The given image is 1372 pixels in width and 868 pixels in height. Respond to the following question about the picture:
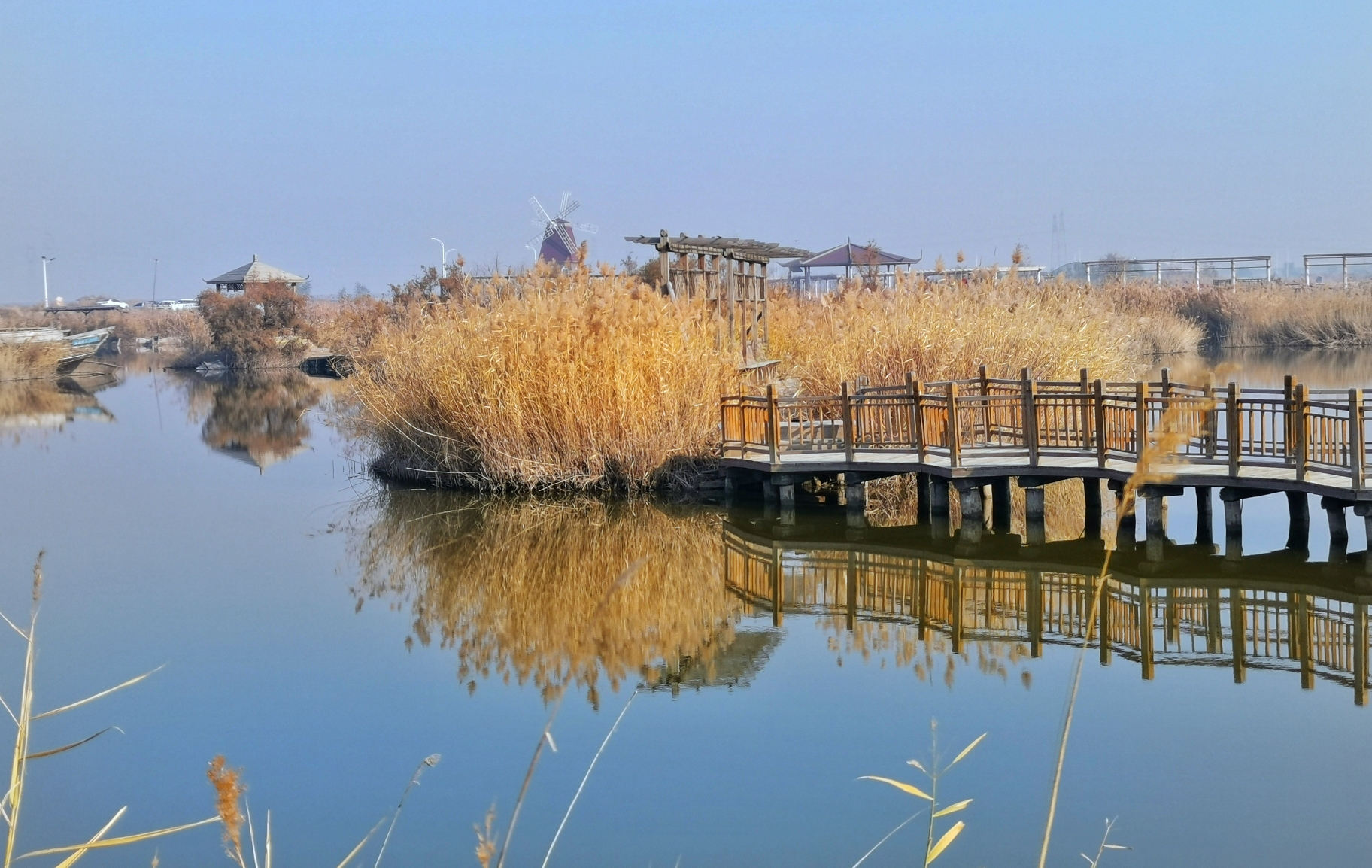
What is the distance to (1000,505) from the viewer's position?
1540 cm

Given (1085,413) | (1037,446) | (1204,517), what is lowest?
(1204,517)

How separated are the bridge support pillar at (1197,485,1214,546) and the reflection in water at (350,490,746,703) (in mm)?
4893

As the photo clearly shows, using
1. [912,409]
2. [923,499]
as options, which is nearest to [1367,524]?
[912,409]

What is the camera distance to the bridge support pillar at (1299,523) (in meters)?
13.2

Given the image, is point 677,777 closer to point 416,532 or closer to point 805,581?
point 805,581

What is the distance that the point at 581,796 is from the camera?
7777 millimetres

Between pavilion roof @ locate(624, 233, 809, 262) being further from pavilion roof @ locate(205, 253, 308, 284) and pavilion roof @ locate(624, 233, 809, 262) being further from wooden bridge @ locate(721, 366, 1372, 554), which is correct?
pavilion roof @ locate(205, 253, 308, 284)

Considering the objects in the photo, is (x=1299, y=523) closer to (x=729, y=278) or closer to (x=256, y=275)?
(x=729, y=278)

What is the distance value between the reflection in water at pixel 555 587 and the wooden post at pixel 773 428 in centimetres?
102

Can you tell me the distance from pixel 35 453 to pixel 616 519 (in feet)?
46.7

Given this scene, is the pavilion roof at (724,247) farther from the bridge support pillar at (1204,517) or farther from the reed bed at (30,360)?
the reed bed at (30,360)

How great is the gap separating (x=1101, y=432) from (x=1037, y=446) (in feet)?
2.14

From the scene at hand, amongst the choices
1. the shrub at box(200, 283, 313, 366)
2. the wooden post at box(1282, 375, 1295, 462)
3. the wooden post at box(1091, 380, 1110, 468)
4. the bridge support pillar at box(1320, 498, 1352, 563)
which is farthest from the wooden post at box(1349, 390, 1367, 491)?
the shrub at box(200, 283, 313, 366)

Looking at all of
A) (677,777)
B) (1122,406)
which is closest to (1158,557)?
(1122,406)
